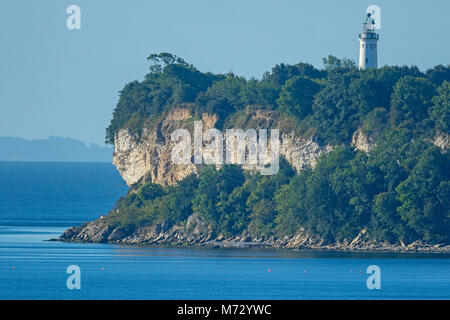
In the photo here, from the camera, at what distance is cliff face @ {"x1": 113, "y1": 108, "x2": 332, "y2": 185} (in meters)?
138

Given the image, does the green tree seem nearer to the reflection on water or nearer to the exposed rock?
the exposed rock

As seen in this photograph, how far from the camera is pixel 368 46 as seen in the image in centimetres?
14238

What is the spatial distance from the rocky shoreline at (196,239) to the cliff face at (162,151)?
1100 cm

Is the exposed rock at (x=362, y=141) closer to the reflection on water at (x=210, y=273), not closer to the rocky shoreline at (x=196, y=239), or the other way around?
the rocky shoreline at (x=196, y=239)

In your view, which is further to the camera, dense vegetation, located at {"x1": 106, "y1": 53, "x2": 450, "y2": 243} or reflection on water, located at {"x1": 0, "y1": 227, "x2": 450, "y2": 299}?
dense vegetation, located at {"x1": 106, "y1": 53, "x2": 450, "y2": 243}

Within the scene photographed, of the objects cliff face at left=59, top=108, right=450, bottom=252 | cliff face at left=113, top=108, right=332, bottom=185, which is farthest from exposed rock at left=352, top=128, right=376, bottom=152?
cliff face at left=113, top=108, right=332, bottom=185

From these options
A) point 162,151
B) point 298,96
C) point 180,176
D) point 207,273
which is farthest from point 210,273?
point 162,151

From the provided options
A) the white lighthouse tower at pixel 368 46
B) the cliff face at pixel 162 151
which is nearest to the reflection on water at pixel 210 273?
the cliff face at pixel 162 151

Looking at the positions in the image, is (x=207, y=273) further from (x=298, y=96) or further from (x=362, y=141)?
(x=298, y=96)

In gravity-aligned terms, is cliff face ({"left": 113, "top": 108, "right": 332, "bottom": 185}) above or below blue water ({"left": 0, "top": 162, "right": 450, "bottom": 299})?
above

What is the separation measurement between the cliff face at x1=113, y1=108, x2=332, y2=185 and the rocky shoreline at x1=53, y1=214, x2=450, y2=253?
11.0 m

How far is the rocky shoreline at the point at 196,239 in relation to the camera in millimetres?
121625
